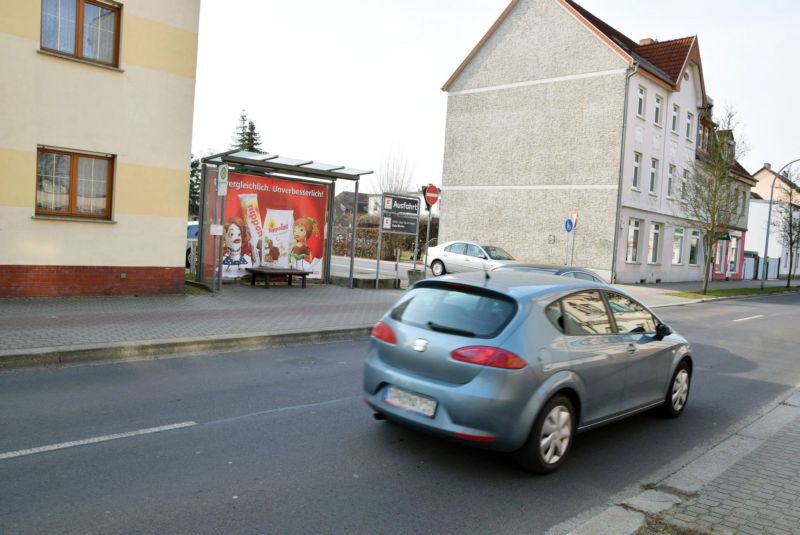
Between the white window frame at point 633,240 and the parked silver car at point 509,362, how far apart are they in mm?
25520

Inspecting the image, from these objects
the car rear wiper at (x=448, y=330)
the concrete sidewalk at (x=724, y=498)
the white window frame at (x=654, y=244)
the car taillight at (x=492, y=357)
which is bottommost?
the concrete sidewalk at (x=724, y=498)

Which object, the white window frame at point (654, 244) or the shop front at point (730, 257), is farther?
the shop front at point (730, 257)

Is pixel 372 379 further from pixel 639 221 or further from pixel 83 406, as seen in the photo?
pixel 639 221

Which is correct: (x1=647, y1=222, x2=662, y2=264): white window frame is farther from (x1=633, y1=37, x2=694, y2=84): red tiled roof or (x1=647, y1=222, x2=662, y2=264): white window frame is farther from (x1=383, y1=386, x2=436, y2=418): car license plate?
(x1=383, y1=386, x2=436, y2=418): car license plate

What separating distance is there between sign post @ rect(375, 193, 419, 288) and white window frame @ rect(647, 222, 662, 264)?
18.1m

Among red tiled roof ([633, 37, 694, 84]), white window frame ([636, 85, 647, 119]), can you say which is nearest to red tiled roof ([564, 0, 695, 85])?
red tiled roof ([633, 37, 694, 84])

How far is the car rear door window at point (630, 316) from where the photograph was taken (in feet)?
18.9

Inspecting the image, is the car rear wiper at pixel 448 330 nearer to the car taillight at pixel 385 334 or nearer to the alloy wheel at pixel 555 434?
A: the car taillight at pixel 385 334

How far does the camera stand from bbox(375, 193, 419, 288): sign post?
17.8 metres

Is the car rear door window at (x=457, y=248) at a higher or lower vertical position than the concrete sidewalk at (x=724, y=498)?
higher

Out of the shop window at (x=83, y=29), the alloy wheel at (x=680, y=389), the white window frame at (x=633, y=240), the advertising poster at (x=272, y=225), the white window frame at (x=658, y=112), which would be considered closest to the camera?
the alloy wheel at (x=680, y=389)

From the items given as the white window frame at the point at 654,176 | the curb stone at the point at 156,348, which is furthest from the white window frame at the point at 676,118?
the curb stone at the point at 156,348

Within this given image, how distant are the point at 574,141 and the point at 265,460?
27.7 meters

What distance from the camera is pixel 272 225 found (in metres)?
16.5
